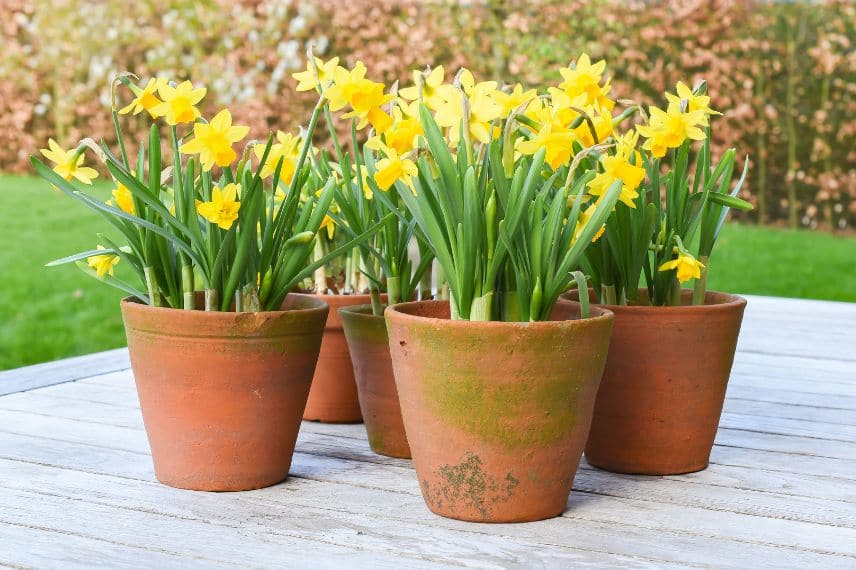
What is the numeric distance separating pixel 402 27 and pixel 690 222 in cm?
413

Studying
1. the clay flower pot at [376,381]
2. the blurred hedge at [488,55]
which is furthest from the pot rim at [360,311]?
the blurred hedge at [488,55]

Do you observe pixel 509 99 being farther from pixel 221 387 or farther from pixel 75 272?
pixel 75 272

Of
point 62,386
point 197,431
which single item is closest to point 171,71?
point 62,386

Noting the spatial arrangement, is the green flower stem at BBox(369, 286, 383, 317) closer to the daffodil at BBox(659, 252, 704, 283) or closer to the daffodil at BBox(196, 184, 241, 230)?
the daffodil at BBox(196, 184, 241, 230)

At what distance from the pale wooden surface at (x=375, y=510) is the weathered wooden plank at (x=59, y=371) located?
12 centimetres

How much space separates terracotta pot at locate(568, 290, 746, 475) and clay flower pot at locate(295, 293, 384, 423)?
486mm

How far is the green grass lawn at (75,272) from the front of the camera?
14.6 ft

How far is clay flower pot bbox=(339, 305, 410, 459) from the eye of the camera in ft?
5.77

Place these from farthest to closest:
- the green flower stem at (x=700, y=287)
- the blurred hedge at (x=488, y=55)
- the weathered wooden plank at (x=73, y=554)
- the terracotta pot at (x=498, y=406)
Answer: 1. the blurred hedge at (x=488, y=55)
2. the green flower stem at (x=700, y=287)
3. the terracotta pot at (x=498, y=406)
4. the weathered wooden plank at (x=73, y=554)

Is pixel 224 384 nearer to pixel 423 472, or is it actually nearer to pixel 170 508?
pixel 170 508

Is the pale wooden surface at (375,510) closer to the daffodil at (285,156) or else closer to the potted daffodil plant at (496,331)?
the potted daffodil plant at (496,331)

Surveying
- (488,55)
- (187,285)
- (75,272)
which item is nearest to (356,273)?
(187,285)

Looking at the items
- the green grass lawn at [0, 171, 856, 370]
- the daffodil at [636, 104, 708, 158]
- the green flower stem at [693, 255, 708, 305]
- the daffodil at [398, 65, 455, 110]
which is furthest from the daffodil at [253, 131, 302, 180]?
the green grass lawn at [0, 171, 856, 370]

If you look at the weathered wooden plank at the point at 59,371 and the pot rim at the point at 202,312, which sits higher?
the pot rim at the point at 202,312
